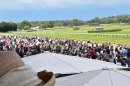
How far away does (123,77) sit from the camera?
4152mm

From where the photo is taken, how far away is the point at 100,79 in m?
4.11

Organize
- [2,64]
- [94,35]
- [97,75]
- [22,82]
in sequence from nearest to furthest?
[22,82] → [2,64] → [97,75] → [94,35]

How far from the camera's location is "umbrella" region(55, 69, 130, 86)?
3.84 meters

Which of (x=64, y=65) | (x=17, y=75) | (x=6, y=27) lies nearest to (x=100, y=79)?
(x=64, y=65)

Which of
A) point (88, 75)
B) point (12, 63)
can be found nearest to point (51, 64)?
point (88, 75)

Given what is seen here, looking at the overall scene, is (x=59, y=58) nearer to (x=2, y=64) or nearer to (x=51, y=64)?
(x=51, y=64)

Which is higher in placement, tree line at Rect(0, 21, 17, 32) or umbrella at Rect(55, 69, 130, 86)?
umbrella at Rect(55, 69, 130, 86)

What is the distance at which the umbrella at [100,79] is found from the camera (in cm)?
384

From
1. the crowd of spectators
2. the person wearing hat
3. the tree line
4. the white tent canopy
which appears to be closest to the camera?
the person wearing hat

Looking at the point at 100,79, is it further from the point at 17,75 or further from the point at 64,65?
the point at 17,75

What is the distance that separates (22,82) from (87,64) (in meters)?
5.36

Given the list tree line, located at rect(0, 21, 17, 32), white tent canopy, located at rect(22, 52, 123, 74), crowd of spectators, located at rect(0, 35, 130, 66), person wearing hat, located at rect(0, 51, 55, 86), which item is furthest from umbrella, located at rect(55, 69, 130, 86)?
tree line, located at rect(0, 21, 17, 32)

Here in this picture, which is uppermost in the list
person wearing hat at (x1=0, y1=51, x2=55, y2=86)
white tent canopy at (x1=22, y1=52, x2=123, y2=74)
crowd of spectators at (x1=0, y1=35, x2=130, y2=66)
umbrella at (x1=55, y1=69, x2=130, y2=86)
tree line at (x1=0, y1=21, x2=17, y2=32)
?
person wearing hat at (x1=0, y1=51, x2=55, y2=86)

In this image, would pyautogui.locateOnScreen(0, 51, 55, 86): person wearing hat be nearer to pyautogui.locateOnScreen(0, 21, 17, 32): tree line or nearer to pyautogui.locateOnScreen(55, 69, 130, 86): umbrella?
pyautogui.locateOnScreen(55, 69, 130, 86): umbrella
